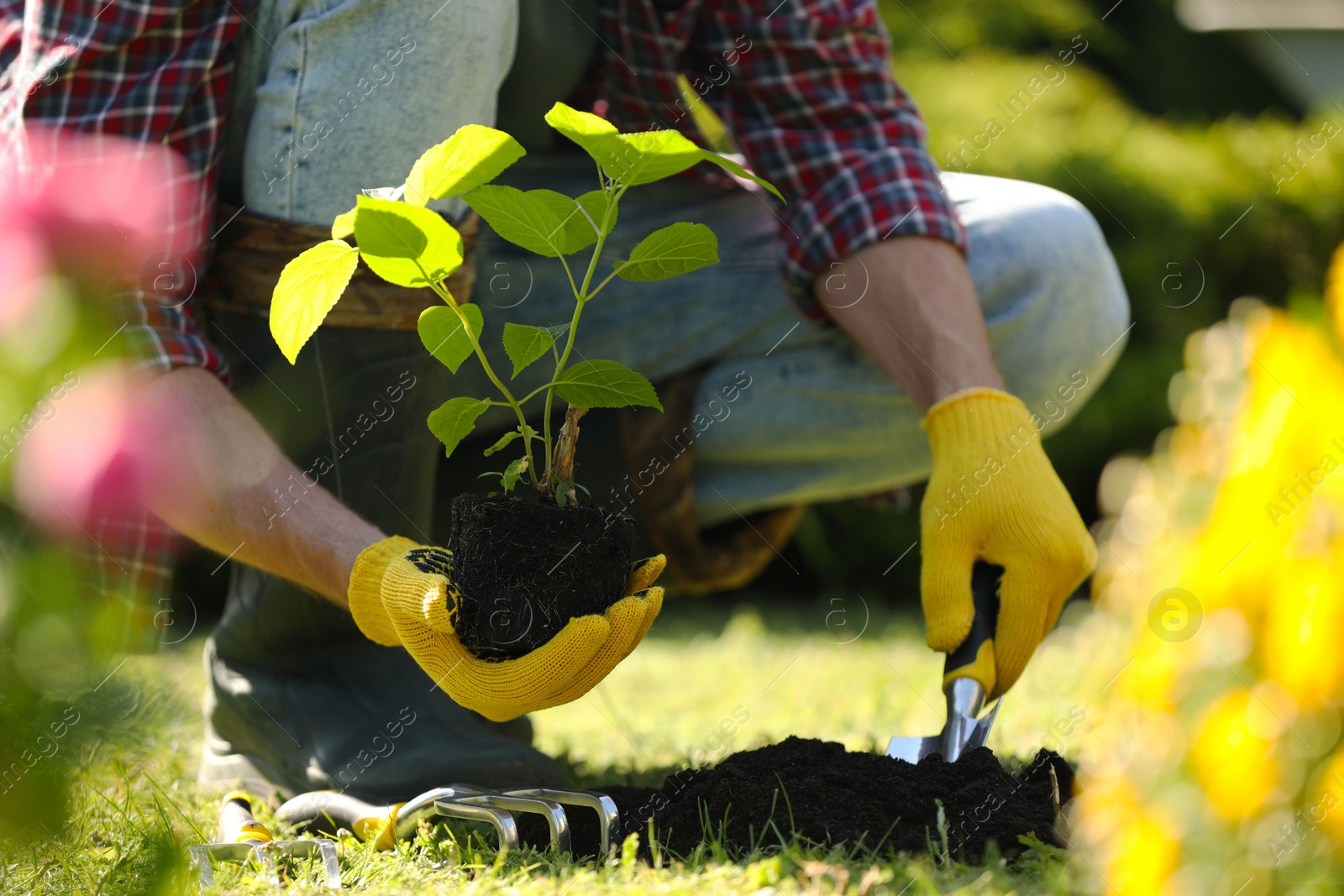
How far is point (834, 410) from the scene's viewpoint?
2.14 metres

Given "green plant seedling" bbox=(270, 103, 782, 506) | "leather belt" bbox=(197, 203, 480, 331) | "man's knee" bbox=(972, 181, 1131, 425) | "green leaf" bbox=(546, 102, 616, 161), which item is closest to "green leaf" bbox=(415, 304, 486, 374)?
"green plant seedling" bbox=(270, 103, 782, 506)

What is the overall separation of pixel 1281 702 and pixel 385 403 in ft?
4.06

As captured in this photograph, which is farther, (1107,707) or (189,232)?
(1107,707)

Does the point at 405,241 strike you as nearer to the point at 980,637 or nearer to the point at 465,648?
the point at 465,648

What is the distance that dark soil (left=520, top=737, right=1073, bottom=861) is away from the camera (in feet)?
3.89

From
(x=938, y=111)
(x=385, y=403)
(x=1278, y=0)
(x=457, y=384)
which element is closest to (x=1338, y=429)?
(x=385, y=403)

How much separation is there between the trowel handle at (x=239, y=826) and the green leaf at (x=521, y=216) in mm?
737

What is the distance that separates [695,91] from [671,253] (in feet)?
3.65

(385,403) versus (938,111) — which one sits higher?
(385,403)

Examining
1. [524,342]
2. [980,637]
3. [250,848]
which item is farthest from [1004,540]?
[250,848]

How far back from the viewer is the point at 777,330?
85.6 inches

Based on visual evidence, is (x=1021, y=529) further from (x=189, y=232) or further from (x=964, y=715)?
(x=189, y=232)

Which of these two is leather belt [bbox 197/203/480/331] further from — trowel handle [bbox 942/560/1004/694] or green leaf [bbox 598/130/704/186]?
trowel handle [bbox 942/560/1004/694]

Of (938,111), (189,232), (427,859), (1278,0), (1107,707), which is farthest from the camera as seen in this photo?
(1278,0)
